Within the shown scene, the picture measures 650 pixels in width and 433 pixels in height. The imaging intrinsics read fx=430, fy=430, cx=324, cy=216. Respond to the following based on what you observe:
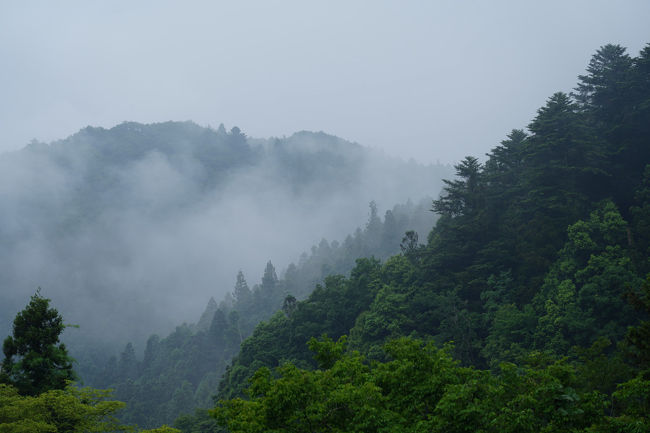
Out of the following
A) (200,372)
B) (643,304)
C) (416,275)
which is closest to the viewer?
(643,304)

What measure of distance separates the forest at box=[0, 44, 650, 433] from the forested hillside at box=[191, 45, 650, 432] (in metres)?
0.10

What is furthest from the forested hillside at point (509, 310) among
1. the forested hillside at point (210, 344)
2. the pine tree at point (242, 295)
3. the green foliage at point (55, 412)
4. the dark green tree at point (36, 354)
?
the pine tree at point (242, 295)

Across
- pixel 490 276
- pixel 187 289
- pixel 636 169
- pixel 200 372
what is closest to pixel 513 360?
pixel 490 276

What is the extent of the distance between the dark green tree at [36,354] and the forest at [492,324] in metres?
0.10

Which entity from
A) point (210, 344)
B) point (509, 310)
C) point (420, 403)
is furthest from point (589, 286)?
point (210, 344)

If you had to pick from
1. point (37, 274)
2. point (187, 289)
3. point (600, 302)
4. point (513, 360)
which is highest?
point (37, 274)

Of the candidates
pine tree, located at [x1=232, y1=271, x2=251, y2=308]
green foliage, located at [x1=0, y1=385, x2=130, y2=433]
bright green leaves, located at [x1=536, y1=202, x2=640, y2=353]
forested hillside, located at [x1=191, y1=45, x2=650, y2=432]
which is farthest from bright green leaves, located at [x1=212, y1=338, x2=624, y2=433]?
pine tree, located at [x1=232, y1=271, x2=251, y2=308]

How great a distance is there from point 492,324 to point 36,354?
32.3 m

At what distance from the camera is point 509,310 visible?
33406mm

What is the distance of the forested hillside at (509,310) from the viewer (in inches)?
522

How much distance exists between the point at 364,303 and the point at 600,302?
27078 mm

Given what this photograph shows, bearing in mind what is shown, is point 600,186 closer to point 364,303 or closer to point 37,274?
point 364,303

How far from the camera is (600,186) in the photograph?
38781 millimetres

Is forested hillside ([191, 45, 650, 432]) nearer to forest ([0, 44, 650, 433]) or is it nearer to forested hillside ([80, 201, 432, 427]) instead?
forest ([0, 44, 650, 433])
